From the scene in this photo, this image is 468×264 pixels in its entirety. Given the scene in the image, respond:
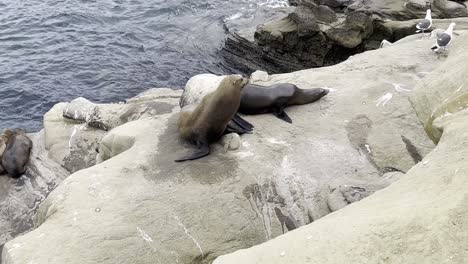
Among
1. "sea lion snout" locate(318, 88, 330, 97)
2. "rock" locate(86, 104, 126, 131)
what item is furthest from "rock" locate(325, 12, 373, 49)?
"rock" locate(86, 104, 126, 131)

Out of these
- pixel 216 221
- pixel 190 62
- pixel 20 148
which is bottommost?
pixel 190 62

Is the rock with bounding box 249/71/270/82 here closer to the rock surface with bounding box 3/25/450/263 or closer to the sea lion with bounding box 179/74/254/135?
the sea lion with bounding box 179/74/254/135

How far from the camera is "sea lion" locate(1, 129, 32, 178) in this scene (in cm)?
960

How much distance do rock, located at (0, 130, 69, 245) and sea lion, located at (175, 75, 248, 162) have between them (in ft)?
11.3

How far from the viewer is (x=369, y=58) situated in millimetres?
10211

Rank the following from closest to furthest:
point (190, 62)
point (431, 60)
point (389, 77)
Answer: point (389, 77), point (431, 60), point (190, 62)

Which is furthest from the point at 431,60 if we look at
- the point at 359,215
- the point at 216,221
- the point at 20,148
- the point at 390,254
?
the point at 20,148

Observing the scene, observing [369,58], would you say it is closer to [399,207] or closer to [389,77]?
[389,77]

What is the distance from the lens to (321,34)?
1527 cm

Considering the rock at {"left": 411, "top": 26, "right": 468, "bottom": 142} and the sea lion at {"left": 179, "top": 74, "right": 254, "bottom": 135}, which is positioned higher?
→ the rock at {"left": 411, "top": 26, "right": 468, "bottom": 142}

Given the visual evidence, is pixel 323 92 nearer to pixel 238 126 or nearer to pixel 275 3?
pixel 238 126

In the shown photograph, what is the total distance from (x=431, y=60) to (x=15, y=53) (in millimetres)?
13083

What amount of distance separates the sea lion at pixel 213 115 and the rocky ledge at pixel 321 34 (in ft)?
27.9

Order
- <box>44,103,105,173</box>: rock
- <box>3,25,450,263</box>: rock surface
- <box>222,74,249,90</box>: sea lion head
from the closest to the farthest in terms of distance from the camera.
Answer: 1. <box>3,25,450,263</box>: rock surface
2. <box>222,74,249,90</box>: sea lion head
3. <box>44,103,105,173</box>: rock
